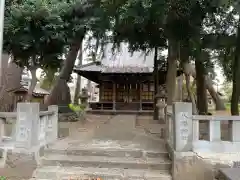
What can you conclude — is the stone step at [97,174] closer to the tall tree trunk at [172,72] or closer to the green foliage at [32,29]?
the tall tree trunk at [172,72]

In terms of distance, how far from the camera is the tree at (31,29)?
6.68m

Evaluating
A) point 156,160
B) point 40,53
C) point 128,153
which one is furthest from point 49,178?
point 40,53

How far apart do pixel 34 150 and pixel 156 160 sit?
2.52 m

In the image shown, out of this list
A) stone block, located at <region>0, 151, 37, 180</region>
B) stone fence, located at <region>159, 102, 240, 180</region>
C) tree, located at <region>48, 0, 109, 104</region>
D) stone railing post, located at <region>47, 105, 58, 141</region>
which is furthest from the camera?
tree, located at <region>48, 0, 109, 104</region>

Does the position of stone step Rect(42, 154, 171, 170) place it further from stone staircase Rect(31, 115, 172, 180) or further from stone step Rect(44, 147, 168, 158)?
stone step Rect(44, 147, 168, 158)

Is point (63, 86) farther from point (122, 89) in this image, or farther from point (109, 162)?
point (109, 162)

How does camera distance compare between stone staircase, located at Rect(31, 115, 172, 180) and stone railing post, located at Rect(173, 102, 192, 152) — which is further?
stone staircase, located at Rect(31, 115, 172, 180)

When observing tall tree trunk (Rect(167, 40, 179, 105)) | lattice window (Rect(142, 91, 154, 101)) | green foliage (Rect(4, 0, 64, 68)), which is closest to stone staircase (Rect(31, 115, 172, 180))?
tall tree trunk (Rect(167, 40, 179, 105))

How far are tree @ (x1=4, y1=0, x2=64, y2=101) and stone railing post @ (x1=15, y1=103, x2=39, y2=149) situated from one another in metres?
2.67

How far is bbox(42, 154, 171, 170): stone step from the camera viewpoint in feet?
16.7

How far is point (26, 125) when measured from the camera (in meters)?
5.07

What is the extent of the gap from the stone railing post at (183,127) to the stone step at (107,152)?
0.68 metres

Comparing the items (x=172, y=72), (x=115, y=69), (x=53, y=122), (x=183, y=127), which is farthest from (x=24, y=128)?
(x=115, y=69)

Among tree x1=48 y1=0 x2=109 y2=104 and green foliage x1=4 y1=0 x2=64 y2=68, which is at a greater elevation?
tree x1=48 y1=0 x2=109 y2=104
